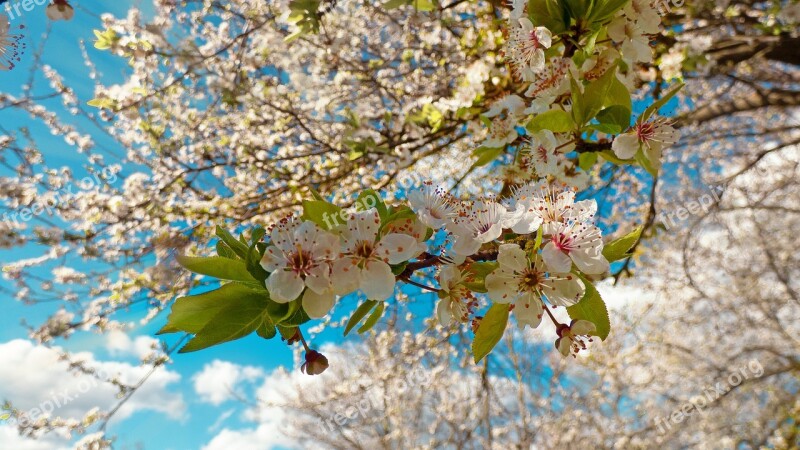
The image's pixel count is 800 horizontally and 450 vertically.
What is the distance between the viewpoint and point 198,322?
1.90ft

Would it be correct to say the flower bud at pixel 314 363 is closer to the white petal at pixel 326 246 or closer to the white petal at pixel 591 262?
the white petal at pixel 326 246

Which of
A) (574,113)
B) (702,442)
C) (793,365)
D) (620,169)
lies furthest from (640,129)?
(702,442)

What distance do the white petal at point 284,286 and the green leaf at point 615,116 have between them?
0.55 meters

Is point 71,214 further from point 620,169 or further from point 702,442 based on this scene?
point 702,442

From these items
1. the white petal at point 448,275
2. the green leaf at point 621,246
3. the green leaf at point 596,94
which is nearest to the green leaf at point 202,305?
the white petal at point 448,275

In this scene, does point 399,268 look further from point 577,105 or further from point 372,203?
point 577,105

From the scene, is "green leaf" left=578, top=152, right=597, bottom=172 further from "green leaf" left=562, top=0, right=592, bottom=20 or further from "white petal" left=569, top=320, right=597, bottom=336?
"white petal" left=569, top=320, right=597, bottom=336

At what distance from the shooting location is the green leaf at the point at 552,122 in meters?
0.74

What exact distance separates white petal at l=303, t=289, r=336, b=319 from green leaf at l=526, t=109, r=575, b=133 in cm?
43

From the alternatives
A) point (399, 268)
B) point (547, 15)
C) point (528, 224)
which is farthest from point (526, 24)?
point (399, 268)

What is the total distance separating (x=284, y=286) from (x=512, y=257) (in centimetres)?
29

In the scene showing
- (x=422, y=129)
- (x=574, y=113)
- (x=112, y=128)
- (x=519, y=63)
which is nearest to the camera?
(x=574, y=113)

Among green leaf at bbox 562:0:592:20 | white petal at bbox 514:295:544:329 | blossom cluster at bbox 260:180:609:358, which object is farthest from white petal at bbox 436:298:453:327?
green leaf at bbox 562:0:592:20

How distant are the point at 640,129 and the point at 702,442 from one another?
6933mm
